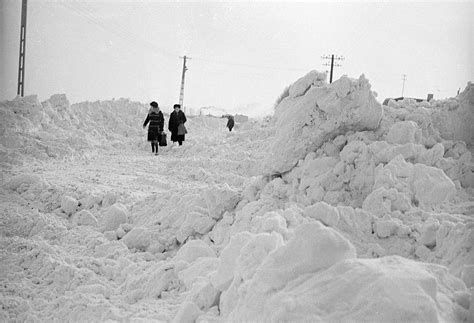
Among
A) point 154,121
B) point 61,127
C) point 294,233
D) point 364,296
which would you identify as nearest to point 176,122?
point 154,121

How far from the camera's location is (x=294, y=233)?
5.77ft

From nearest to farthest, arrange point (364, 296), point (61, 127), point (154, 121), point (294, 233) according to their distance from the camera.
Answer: point (364, 296), point (294, 233), point (154, 121), point (61, 127)

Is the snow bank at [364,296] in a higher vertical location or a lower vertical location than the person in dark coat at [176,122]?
lower

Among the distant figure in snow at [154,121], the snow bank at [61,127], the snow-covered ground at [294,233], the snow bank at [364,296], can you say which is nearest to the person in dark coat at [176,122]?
the distant figure in snow at [154,121]

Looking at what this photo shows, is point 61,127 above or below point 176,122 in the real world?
below

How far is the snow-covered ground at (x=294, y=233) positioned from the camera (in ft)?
5.09

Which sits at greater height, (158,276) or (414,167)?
(414,167)

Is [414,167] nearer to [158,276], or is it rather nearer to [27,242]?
[158,276]

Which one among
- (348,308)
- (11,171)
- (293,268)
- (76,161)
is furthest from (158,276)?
(76,161)

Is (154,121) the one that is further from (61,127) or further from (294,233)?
(294,233)

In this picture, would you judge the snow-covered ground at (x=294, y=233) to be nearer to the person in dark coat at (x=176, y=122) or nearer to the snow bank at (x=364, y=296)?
the snow bank at (x=364, y=296)

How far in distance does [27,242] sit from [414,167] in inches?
132

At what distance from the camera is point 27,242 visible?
149 inches

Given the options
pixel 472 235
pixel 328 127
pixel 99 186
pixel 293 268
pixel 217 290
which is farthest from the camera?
pixel 99 186
